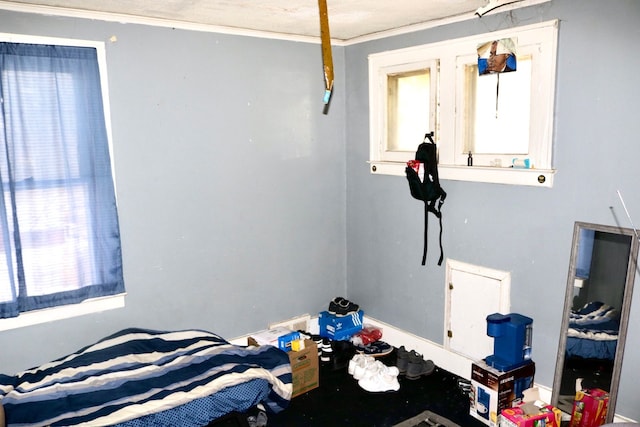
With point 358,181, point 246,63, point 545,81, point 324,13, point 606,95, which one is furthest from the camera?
point 358,181

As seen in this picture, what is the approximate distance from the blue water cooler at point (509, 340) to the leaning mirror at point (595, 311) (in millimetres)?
199

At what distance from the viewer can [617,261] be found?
2652mm

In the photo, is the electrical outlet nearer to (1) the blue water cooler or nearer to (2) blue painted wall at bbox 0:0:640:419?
(2) blue painted wall at bbox 0:0:640:419

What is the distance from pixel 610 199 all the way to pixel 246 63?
2486 mm

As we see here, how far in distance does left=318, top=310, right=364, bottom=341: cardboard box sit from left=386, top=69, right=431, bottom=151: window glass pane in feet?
4.55

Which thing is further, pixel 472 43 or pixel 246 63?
pixel 246 63

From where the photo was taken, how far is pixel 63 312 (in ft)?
10.2

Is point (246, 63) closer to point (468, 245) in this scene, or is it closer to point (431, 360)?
point (468, 245)

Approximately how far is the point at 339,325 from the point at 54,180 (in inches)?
89.9

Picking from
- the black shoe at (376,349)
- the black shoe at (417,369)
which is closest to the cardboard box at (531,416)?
the black shoe at (417,369)

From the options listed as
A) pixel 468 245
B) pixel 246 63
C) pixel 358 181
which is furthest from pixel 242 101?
pixel 468 245

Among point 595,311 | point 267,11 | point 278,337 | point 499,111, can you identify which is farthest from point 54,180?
point 595,311

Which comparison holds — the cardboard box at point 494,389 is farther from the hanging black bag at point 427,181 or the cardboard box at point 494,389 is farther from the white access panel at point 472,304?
the hanging black bag at point 427,181

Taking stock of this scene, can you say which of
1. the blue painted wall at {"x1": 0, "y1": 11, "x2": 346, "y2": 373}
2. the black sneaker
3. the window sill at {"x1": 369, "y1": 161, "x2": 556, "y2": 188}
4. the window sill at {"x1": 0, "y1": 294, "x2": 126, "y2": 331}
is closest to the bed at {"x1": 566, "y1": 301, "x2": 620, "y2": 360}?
the window sill at {"x1": 369, "y1": 161, "x2": 556, "y2": 188}
